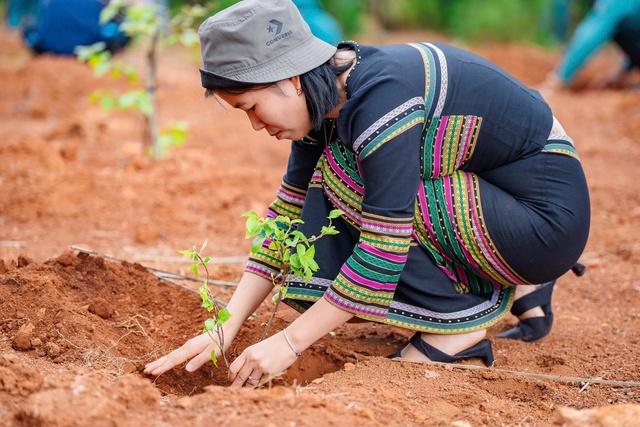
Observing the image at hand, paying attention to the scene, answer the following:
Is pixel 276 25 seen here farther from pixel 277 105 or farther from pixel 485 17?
pixel 485 17

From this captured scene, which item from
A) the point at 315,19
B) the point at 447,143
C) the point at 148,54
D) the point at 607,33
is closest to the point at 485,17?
the point at 607,33

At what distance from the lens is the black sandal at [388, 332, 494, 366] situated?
2.22 metres

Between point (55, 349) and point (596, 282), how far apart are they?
2.09 m

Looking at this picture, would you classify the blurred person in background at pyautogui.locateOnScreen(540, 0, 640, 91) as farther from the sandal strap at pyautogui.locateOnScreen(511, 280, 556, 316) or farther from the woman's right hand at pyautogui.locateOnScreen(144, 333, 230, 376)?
the woman's right hand at pyautogui.locateOnScreen(144, 333, 230, 376)

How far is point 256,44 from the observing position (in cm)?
185

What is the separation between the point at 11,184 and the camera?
3857 millimetres

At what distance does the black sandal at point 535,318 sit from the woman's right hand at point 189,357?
1.04m

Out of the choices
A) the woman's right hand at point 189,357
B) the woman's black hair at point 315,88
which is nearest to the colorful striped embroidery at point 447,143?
the woman's black hair at point 315,88

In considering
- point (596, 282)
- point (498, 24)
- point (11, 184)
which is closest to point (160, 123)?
point (11, 184)

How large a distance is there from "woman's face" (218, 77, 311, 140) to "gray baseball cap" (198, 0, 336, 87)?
0.05 metres

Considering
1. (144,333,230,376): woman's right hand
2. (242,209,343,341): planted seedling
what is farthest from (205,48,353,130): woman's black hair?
(144,333,230,376): woman's right hand

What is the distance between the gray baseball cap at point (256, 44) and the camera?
185 centimetres

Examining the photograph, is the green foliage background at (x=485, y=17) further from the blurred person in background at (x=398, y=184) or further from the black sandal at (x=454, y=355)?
the black sandal at (x=454, y=355)

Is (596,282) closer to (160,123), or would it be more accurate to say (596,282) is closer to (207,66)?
(207,66)
